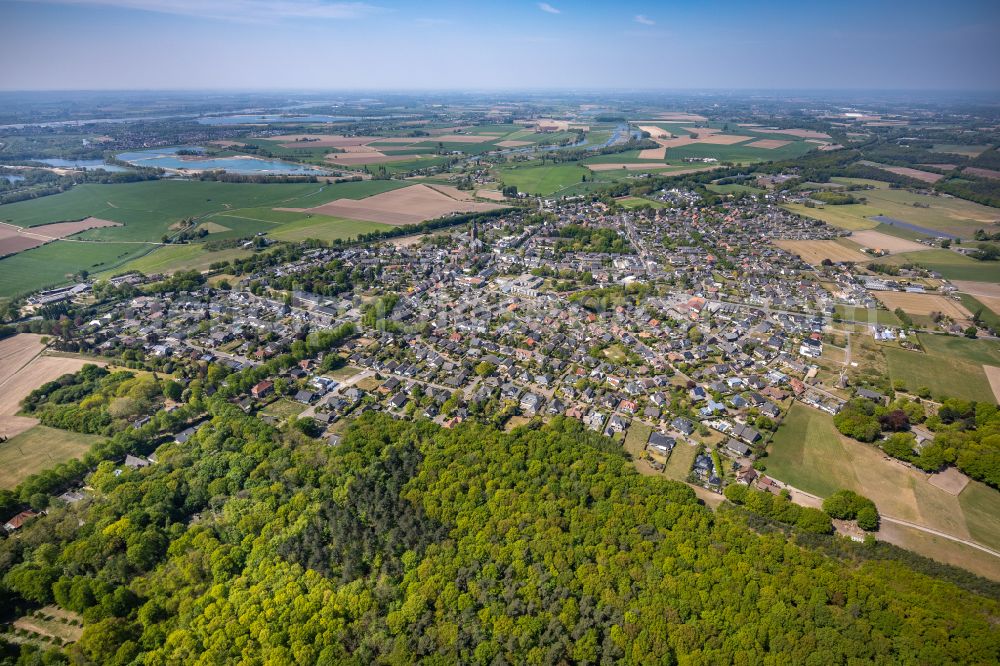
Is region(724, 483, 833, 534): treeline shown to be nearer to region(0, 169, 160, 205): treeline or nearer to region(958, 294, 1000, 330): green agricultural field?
region(958, 294, 1000, 330): green agricultural field

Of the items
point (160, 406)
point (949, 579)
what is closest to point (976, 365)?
point (949, 579)

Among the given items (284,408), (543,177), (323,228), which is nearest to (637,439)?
(284,408)

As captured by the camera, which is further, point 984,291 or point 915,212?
point 915,212

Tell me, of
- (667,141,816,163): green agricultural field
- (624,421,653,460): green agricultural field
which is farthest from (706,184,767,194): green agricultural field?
(624,421,653,460): green agricultural field

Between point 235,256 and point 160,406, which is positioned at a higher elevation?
point 235,256

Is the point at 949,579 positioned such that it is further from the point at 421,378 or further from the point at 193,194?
the point at 193,194

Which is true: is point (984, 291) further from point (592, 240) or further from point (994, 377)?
point (592, 240)
